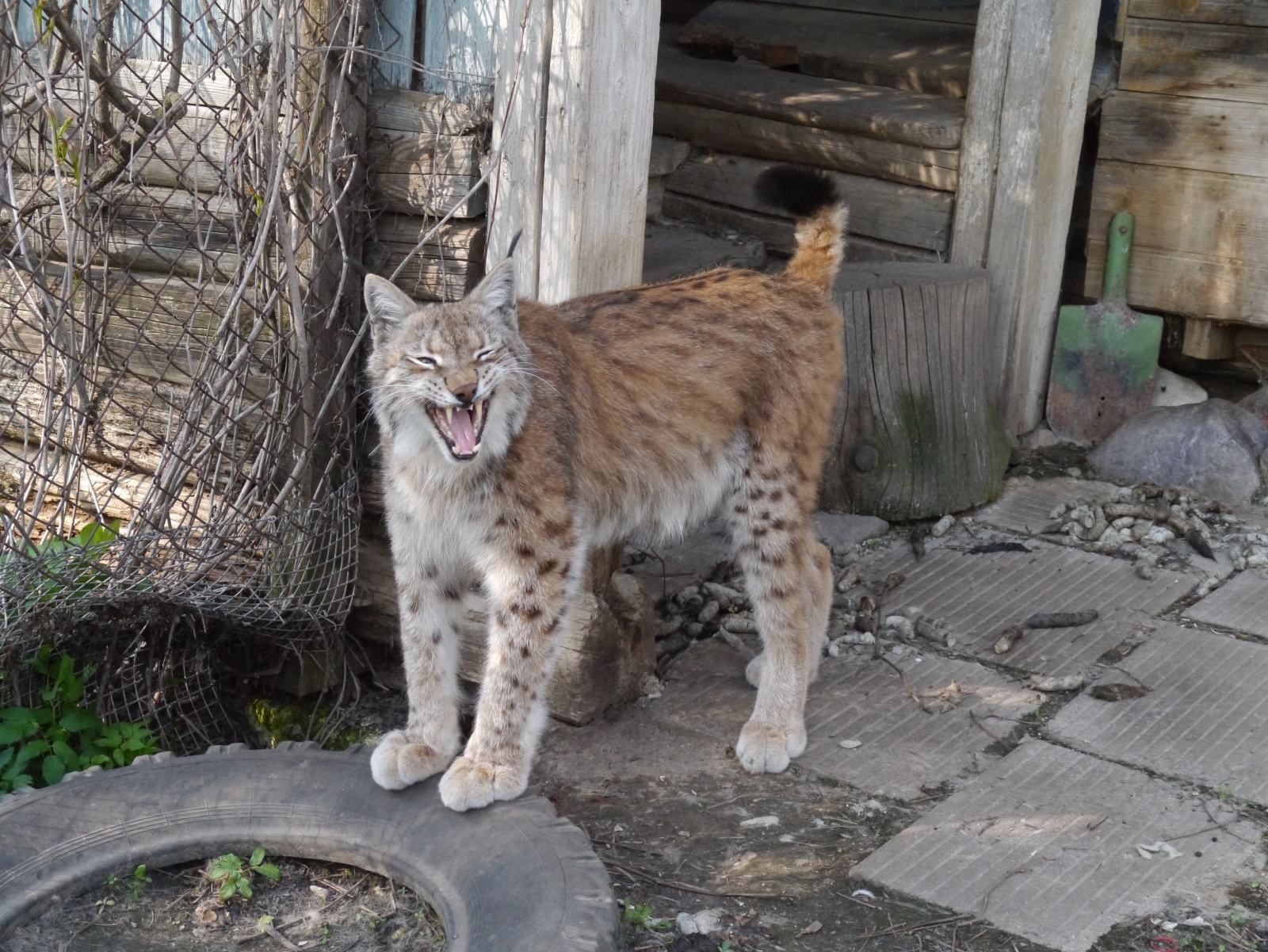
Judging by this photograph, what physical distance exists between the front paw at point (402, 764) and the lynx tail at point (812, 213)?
1.70 meters

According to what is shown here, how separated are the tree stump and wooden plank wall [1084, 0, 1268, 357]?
0.90m

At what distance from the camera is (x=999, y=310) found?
5613 mm

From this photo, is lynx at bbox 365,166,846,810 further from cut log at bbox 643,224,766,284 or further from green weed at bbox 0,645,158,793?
cut log at bbox 643,224,766,284

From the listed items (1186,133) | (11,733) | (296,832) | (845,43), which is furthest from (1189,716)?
(845,43)

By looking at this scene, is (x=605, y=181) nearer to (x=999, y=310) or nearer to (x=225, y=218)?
(x=225, y=218)

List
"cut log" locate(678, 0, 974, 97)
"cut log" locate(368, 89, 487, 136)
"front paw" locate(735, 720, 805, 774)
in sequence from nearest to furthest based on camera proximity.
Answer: "front paw" locate(735, 720, 805, 774)
"cut log" locate(368, 89, 487, 136)
"cut log" locate(678, 0, 974, 97)

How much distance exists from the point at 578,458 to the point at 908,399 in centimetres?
199

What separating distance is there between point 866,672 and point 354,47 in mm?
2258

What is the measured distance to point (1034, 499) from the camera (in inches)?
215

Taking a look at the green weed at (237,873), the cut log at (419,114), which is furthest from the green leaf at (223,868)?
the cut log at (419,114)

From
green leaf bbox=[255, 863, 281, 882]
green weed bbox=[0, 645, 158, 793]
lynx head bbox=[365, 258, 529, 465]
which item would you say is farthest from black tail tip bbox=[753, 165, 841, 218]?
green weed bbox=[0, 645, 158, 793]

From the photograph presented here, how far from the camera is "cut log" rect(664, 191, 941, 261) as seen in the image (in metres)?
5.99

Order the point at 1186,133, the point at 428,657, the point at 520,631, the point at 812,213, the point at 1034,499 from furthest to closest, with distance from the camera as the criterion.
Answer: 1. the point at 1186,133
2. the point at 1034,499
3. the point at 812,213
4. the point at 428,657
5. the point at 520,631

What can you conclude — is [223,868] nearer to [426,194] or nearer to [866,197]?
[426,194]
